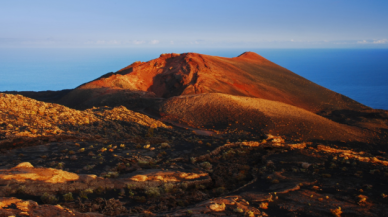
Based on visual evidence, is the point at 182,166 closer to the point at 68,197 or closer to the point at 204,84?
the point at 68,197

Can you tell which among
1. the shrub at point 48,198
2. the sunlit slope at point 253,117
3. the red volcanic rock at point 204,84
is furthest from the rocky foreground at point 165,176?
the red volcanic rock at point 204,84

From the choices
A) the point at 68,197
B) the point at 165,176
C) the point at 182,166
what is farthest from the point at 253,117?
the point at 68,197

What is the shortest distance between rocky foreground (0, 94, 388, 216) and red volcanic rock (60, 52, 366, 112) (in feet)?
67.1

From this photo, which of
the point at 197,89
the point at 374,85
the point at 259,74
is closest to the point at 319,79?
the point at 374,85

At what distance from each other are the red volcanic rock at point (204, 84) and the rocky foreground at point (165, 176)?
2044 cm

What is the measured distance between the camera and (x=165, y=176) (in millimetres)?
8570

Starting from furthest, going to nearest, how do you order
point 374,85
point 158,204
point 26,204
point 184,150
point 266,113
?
point 374,85 < point 266,113 < point 184,150 < point 158,204 < point 26,204

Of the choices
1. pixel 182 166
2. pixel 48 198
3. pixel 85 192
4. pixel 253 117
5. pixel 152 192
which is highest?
pixel 48 198

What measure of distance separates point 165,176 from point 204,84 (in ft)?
89.9

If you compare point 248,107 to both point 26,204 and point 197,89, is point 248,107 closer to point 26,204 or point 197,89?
point 197,89

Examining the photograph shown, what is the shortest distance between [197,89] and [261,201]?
27.5m

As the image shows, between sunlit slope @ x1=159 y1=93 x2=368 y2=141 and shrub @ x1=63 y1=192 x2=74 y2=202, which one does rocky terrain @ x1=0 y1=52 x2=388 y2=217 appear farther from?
sunlit slope @ x1=159 y1=93 x2=368 y2=141

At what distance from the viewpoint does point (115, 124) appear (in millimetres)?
16859

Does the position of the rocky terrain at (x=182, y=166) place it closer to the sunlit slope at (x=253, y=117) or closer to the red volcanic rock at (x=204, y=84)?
the sunlit slope at (x=253, y=117)
